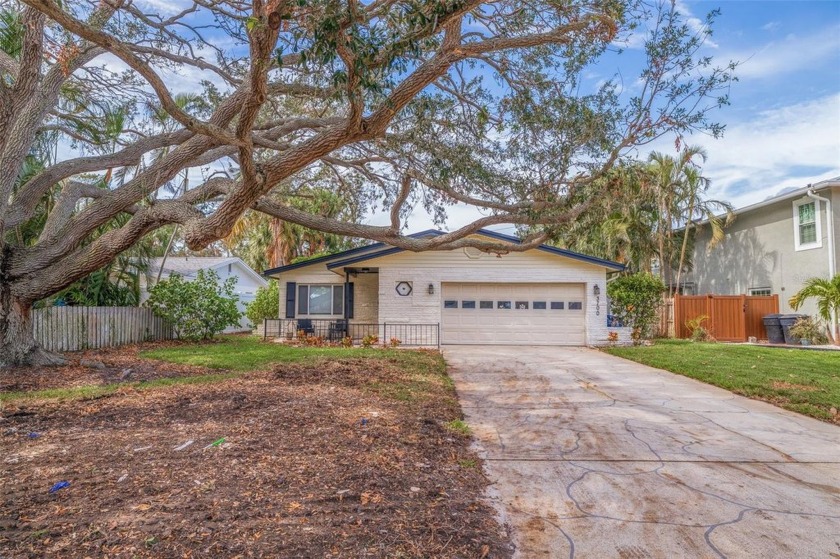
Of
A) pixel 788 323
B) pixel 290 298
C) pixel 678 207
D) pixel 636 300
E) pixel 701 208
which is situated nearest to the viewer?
pixel 788 323

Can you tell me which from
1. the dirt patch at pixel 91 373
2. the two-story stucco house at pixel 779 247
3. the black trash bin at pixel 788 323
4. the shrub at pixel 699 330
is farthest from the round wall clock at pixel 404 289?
the two-story stucco house at pixel 779 247

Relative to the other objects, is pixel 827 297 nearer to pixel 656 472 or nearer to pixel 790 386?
pixel 790 386

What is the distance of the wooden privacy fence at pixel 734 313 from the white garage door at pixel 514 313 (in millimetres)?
5596

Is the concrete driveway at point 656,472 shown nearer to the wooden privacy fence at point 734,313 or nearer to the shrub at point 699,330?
the shrub at point 699,330

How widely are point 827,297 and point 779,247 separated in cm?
387

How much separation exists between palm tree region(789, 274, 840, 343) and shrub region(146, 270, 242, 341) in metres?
17.9

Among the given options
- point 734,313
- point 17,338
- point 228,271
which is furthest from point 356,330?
point 734,313

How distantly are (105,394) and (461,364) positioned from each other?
7087 millimetres

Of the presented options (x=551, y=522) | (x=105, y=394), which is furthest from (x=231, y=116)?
(x=551, y=522)

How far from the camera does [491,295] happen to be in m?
16.4

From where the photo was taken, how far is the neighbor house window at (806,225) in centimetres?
1622

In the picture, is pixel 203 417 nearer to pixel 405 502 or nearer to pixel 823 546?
pixel 405 502

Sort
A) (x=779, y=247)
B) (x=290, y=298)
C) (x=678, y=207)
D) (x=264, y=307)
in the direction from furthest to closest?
1. (x=678, y=207)
2. (x=264, y=307)
3. (x=779, y=247)
4. (x=290, y=298)

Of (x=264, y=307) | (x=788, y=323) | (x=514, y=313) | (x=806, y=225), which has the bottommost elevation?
(x=788, y=323)
